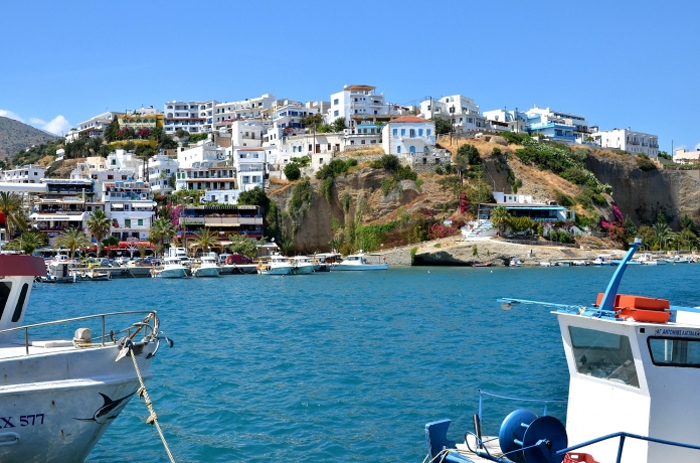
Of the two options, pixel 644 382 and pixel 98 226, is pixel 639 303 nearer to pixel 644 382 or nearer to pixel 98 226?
pixel 644 382

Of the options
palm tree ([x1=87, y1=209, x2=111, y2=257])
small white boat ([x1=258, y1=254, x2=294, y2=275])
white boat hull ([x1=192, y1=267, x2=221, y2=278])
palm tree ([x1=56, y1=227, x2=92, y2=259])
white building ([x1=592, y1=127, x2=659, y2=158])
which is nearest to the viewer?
white boat hull ([x1=192, y1=267, x2=221, y2=278])

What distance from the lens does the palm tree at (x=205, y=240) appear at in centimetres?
8888

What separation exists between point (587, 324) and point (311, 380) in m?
11.9

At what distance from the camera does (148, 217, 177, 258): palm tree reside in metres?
87.6

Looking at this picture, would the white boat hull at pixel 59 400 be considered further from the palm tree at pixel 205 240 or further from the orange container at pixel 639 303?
the palm tree at pixel 205 240

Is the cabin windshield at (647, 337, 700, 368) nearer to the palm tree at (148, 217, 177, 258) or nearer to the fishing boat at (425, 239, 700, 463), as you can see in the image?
the fishing boat at (425, 239, 700, 463)

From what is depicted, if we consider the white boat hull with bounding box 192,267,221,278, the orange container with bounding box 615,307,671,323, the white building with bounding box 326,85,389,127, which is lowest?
the white boat hull with bounding box 192,267,221,278

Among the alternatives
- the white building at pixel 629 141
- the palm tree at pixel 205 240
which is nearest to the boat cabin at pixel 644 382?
the palm tree at pixel 205 240

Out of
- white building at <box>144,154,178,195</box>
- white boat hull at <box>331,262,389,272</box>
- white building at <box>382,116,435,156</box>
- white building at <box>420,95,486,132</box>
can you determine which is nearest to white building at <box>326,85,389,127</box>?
white building at <box>420,95,486,132</box>

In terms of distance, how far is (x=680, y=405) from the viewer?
1015 centimetres

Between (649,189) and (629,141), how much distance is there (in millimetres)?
26065

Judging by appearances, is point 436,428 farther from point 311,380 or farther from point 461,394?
point 311,380

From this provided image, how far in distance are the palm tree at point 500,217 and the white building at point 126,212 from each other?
43509 millimetres

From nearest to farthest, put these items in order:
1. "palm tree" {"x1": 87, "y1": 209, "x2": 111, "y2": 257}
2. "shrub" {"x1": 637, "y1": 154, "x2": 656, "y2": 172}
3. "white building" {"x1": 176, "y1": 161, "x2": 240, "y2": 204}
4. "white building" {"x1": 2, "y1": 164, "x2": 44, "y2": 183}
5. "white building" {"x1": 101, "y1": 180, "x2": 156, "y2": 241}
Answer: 1. "palm tree" {"x1": 87, "y1": 209, "x2": 111, "y2": 257}
2. "white building" {"x1": 101, "y1": 180, "x2": 156, "y2": 241}
3. "white building" {"x1": 176, "y1": 161, "x2": 240, "y2": 204}
4. "white building" {"x1": 2, "y1": 164, "x2": 44, "y2": 183}
5. "shrub" {"x1": 637, "y1": 154, "x2": 656, "y2": 172}
